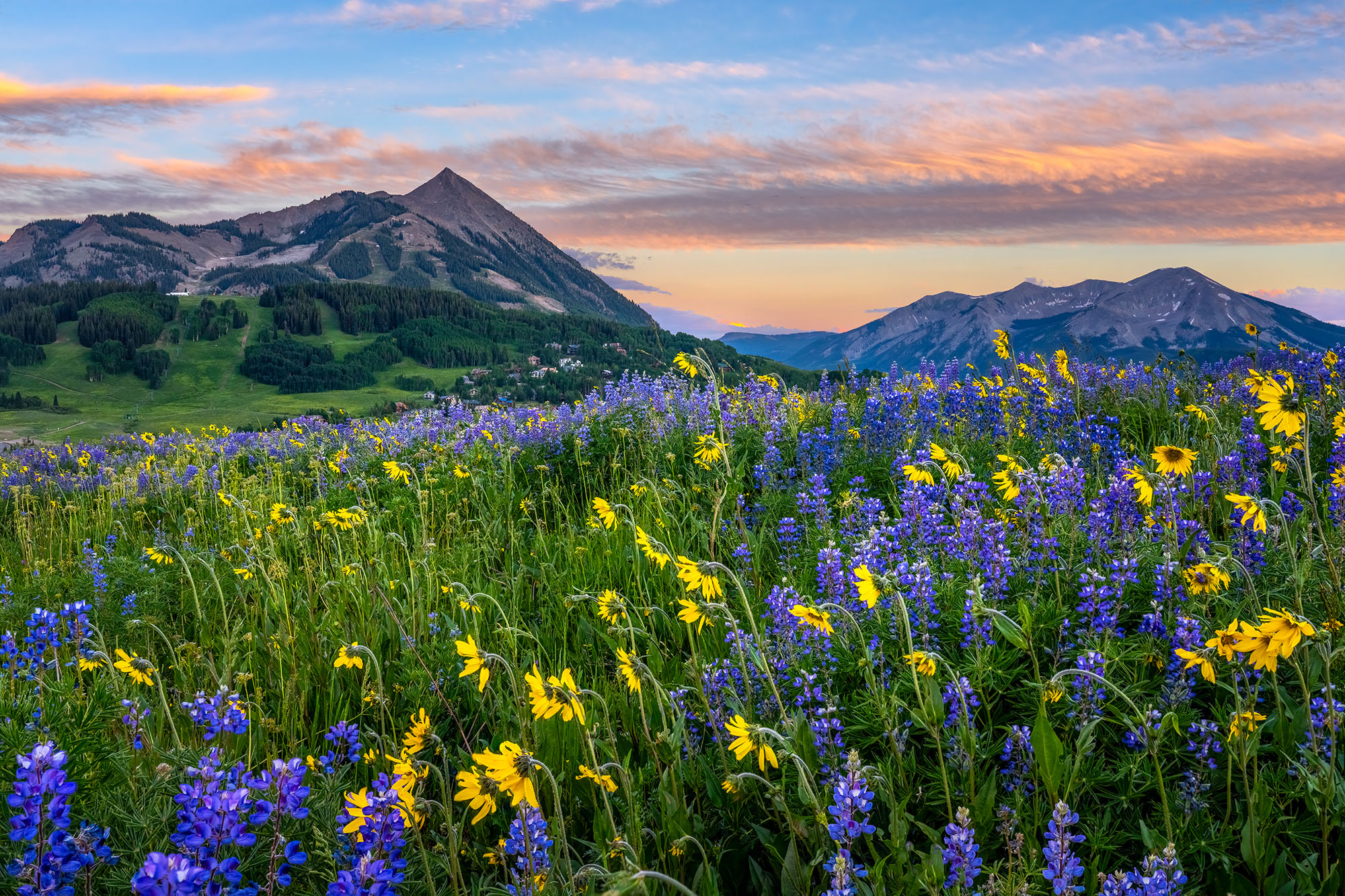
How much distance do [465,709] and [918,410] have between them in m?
4.96

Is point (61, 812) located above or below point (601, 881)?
above

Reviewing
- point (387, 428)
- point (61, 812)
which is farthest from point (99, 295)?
point (61, 812)

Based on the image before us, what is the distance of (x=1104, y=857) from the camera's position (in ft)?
7.43

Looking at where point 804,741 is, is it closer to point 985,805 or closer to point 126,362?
point 985,805

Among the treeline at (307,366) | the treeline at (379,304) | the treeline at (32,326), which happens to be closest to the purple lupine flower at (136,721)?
the treeline at (307,366)

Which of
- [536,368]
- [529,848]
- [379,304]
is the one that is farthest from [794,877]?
[379,304]

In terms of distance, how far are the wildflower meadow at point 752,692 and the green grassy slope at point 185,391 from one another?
232 feet

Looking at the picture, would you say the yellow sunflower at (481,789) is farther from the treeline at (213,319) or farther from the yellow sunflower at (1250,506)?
the treeline at (213,319)

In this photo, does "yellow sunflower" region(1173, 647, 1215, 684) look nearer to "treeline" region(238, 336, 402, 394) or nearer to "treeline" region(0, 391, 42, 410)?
"treeline" region(0, 391, 42, 410)

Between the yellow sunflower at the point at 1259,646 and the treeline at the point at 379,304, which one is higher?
the treeline at the point at 379,304

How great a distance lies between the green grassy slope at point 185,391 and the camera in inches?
3034

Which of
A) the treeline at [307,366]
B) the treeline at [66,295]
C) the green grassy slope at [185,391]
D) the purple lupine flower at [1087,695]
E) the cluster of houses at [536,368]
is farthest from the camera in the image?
the treeline at [66,295]

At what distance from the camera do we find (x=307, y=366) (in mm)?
134625

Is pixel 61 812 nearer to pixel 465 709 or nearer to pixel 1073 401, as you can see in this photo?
pixel 465 709
